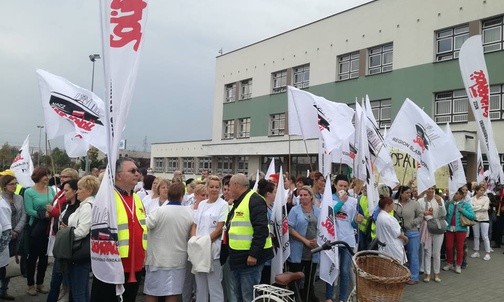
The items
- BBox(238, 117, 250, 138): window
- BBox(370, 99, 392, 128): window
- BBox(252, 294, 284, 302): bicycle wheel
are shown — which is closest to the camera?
BBox(252, 294, 284, 302): bicycle wheel

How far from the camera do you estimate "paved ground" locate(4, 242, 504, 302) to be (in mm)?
7512

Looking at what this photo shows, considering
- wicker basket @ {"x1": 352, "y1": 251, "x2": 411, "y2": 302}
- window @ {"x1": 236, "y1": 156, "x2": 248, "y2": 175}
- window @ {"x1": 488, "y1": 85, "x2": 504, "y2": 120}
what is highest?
window @ {"x1": 488, "y1": 85, "x2": 504, "y2": 120}

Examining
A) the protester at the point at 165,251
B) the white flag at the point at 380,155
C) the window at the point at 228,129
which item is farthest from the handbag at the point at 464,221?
the window at the point at 228,129

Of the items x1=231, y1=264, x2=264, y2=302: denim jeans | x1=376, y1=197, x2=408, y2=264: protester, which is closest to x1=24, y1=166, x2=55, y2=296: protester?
x1=231, y1=264, x2=264, y2=302: denim jeans

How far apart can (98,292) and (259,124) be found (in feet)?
107

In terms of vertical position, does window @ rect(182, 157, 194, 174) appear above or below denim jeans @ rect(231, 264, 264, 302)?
above

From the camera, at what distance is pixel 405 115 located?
325 inches

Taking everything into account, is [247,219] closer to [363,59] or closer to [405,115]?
[405,115]

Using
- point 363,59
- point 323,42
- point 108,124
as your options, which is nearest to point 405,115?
point 108,124

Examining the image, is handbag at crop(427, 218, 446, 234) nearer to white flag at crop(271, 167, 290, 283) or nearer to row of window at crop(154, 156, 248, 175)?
white flag at crop(271, 167, 290, 283)

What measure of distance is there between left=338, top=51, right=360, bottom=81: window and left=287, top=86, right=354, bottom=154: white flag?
20321mm

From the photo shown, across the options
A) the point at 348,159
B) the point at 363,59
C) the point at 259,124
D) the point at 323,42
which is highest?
the point at 323,42

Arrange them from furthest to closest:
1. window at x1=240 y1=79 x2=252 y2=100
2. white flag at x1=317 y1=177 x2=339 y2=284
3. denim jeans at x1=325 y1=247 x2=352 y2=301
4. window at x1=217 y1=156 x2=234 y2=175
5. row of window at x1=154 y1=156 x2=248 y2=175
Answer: window at x1=240 y1=79 x2=252 y2=100
window at x1=217 y1=156 x2=234 y2=175
row of window at x1=154 y1=156 x2=248 y2=175
denim jeans at x1=325 y1=247 x2=352 y2=301
white flag at x1=317 y1=177 x2=339 y2=284

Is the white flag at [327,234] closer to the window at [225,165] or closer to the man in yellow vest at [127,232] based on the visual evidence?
the man in yellow vest at [127,232]
